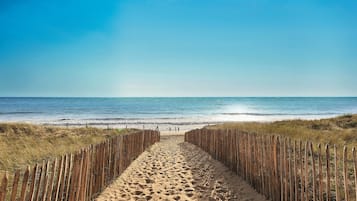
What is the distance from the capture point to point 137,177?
25.5 feet

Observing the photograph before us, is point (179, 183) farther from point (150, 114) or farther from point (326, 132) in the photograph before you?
point (150, 114)

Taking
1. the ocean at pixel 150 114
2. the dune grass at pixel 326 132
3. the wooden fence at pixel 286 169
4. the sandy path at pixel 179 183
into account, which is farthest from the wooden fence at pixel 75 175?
the ocean at pixel 150 114

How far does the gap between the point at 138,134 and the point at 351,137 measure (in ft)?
27.7

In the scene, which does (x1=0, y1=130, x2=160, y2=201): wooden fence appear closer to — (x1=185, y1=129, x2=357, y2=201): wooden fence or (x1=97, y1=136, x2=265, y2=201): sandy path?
(x1=97, y1=136, x2=265, y2=201): sandy path

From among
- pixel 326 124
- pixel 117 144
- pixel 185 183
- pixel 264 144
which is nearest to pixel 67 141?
pixel 117 144

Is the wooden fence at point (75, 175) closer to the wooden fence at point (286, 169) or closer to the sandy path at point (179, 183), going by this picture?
the sandy path at point (179, 183)

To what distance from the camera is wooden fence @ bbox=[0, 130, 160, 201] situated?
11.0 feet

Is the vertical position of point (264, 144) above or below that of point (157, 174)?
above

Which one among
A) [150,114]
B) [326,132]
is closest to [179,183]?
[326,132]

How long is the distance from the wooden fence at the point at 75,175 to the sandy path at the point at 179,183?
1.39 ft

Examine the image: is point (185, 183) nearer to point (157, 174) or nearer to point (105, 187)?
point (157, 174)

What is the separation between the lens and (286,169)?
481 centimetres

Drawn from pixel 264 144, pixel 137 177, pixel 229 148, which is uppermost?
pixel 264 144

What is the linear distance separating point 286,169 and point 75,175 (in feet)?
12.2
